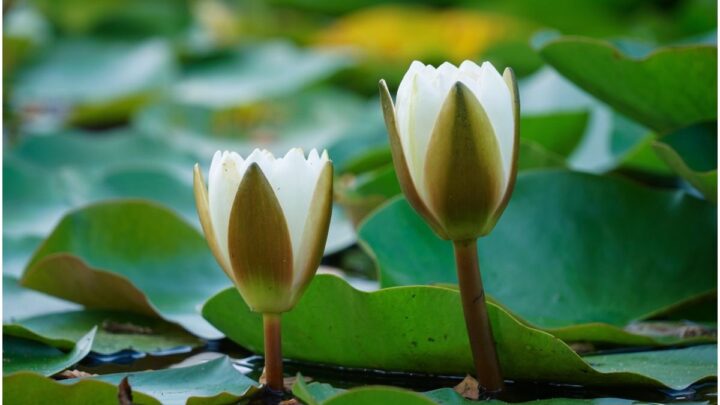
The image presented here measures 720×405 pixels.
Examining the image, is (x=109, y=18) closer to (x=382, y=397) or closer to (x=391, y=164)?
(x=391, y=164)

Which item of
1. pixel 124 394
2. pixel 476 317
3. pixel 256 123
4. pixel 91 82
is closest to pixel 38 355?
pixel 124 394

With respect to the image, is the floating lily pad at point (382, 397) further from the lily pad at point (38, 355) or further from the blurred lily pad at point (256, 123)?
the blurred lily pad at point (256, 123)

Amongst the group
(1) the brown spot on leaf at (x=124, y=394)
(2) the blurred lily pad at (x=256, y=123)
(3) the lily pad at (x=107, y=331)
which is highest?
(2) the blurred lily pad at (x=256, y=123)

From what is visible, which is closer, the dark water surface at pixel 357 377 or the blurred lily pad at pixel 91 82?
the dark water surface at pixel 357 377

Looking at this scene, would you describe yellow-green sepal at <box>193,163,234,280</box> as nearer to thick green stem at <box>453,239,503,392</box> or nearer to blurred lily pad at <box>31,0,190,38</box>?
thick green stem at <box>453,239,503,392</box>

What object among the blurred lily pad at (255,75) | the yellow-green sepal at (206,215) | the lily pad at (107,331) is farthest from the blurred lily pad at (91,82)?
the yellow-green sepal at (206,215)

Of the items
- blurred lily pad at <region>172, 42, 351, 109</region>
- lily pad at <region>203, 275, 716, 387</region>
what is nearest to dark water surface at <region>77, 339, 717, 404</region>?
lily pad at <region>203, 275, 716, 387</region>
